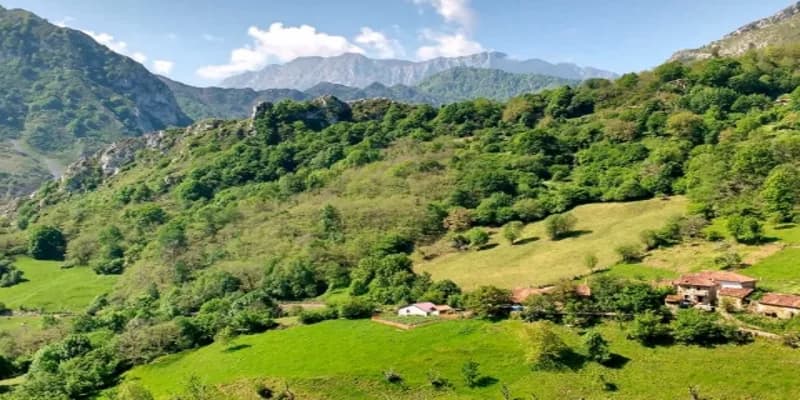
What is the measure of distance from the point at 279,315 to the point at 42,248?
7596cm

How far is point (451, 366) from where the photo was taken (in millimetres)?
47719

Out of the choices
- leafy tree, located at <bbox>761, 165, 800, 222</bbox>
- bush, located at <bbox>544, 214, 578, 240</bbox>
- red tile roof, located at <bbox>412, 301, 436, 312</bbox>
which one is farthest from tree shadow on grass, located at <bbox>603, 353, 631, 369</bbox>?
leafy tree, located at <bbox>761, 165, 800, 222</bbox>

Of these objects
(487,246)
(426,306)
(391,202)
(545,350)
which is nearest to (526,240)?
(487,246)

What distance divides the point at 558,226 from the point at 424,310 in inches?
1012

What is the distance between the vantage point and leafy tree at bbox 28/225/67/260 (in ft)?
387

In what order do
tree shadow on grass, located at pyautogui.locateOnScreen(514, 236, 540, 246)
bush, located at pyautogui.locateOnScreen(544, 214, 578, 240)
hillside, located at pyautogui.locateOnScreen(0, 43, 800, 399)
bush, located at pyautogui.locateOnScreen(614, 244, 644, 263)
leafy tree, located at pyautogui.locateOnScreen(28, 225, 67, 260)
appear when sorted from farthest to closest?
leafy tree, located at pyautogui.locateOnScreen(28, 225, 67, 260) < tree shadow on grass, located at pyautogui.locateOnScreen(514, 236, 540, 246) < bush, located at pyautogui.locateOnScreen(544, 214, 578, 240) < hillside, located at pyautogui.locateOnScreen(0, 43, 800, 399) < bush, located at pyautogui.locateOnScreen(614, 244, 644, 263)

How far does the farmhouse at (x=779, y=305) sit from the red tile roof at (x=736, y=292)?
132cm

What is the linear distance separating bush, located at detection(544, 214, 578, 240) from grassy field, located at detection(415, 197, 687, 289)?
1.02m

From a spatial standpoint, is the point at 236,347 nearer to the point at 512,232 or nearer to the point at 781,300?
the point at 512,232

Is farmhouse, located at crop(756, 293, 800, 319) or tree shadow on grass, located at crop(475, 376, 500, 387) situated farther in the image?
farmhouse, located at crop(756, 293, 800, 319)

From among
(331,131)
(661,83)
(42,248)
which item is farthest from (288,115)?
(661,83)

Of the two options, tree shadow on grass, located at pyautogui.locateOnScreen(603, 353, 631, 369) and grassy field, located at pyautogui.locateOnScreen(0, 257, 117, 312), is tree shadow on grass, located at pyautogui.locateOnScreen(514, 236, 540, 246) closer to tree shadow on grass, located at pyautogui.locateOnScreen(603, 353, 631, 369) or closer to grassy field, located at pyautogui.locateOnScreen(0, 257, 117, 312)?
tree shadow on grass, located at pyautogui.locateOnScreen(603, 353, 631, 369)

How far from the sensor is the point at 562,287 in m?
53.0

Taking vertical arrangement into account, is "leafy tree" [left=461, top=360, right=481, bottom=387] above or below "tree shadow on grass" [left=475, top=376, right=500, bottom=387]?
above
